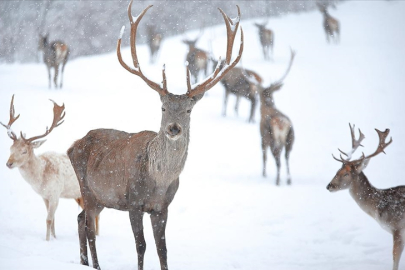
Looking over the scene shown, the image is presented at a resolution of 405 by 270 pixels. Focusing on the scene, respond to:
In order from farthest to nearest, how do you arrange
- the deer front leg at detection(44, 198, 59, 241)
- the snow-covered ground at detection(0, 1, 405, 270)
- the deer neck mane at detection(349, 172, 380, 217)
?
the deer front leg at detection(44, 198, 59, 241) → the snow-covered ground at detection(0, 1, 405, 270) → the deer neck mane at detection(349, 172, 380, 217)

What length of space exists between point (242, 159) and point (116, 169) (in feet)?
22.4

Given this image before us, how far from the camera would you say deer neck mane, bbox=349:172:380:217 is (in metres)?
6.20

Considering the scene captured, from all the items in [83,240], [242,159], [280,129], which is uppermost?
[280,129]

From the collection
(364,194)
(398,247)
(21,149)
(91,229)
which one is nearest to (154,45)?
(21,149)

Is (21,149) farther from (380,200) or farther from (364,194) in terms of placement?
(380,200)

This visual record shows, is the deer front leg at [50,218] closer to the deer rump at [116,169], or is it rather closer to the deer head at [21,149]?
the deer head at [21,149]

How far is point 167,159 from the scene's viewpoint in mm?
4742

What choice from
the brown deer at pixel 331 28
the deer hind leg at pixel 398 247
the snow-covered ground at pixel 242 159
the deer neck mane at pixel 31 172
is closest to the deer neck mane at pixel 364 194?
the deer hind leg at pixel 398 247

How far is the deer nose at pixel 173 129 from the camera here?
4543 millimetres

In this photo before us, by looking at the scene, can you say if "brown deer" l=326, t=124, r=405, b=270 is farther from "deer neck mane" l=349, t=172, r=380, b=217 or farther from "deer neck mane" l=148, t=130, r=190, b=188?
"deer neck mane" l=148, t=130, r=190, b=188

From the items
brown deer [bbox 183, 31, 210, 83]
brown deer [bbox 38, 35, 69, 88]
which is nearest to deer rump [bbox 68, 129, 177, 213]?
brown deer [bbox 38, 35, 69, 88]

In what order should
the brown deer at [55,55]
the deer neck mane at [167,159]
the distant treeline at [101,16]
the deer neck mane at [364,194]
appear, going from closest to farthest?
the deer neck mane at [167,159], the deer neck mane at [364,194], the brown deer at [55,55], the distant treeline at [101,16]

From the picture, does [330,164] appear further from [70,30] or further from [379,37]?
[70,30]

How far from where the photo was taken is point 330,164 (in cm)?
1135
